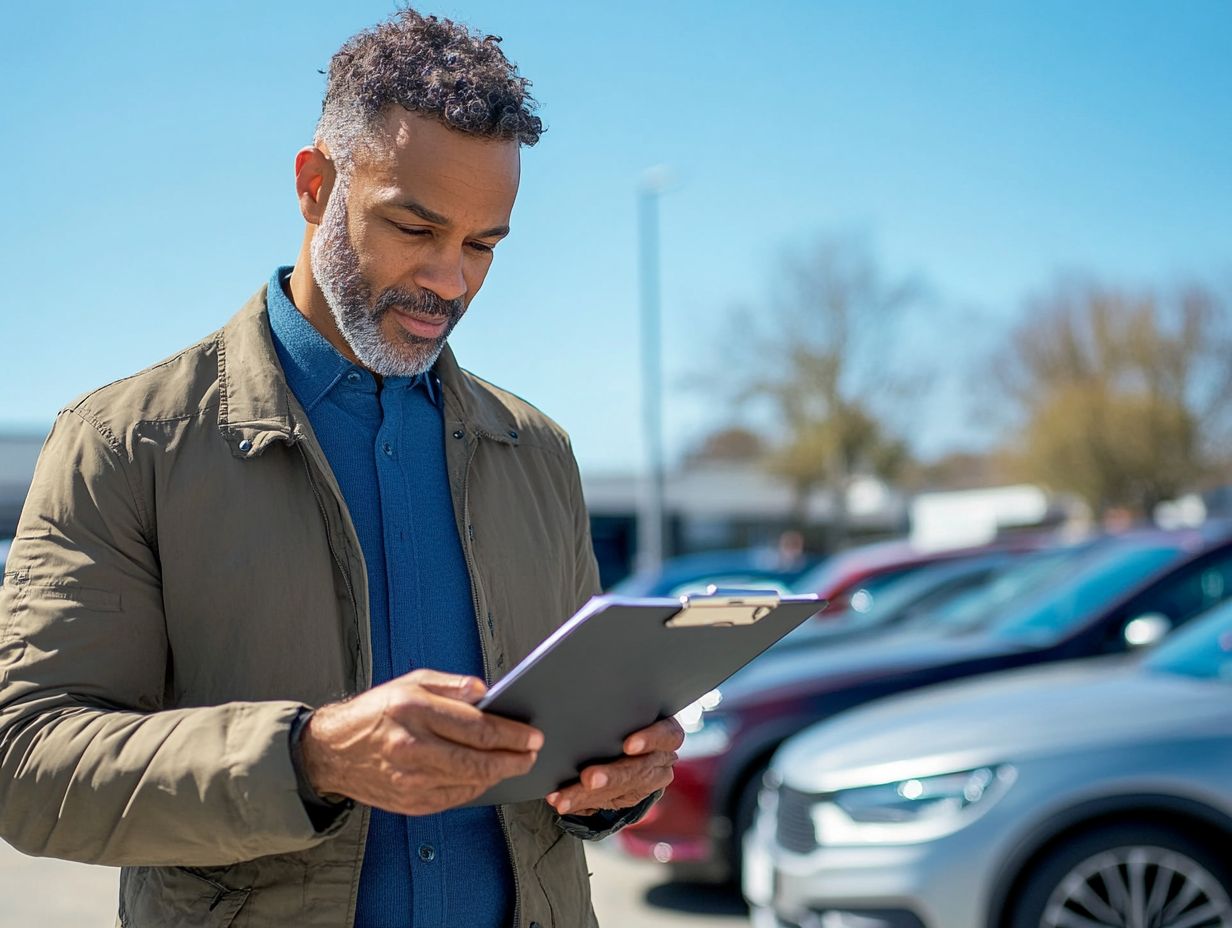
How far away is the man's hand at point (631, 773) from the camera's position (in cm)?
172

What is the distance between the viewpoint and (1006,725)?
4320 mm

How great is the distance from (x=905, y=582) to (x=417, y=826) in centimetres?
885

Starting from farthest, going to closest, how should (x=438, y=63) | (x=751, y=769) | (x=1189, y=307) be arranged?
(x=1189, y=307) → (x=751, y=769) → (x=438, y=63)

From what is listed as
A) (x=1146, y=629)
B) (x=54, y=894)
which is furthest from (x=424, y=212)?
(x=54, y=894)

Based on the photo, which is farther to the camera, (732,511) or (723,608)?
(732,511)

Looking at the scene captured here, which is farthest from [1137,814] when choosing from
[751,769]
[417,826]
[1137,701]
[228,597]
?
[228,597]

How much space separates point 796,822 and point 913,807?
21.1 inches

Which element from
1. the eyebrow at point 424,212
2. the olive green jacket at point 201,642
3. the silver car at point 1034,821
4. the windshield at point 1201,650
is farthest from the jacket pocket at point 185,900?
the windshield at point 1201,650

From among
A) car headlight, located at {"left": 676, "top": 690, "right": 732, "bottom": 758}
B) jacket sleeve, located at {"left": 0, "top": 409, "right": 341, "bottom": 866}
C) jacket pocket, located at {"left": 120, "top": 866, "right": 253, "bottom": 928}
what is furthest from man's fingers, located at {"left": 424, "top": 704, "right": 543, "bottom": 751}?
car headlight, located at {"left": 676, "top": 690, "right": 732, "bottom": 758}

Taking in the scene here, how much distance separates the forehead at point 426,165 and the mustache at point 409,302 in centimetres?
13

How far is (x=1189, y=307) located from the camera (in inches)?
1542

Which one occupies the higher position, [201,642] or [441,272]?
[441,272]

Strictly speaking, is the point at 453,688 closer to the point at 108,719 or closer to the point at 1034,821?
the point at 108,719

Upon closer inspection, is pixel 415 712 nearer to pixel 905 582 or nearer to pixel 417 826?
pixel 417 826
